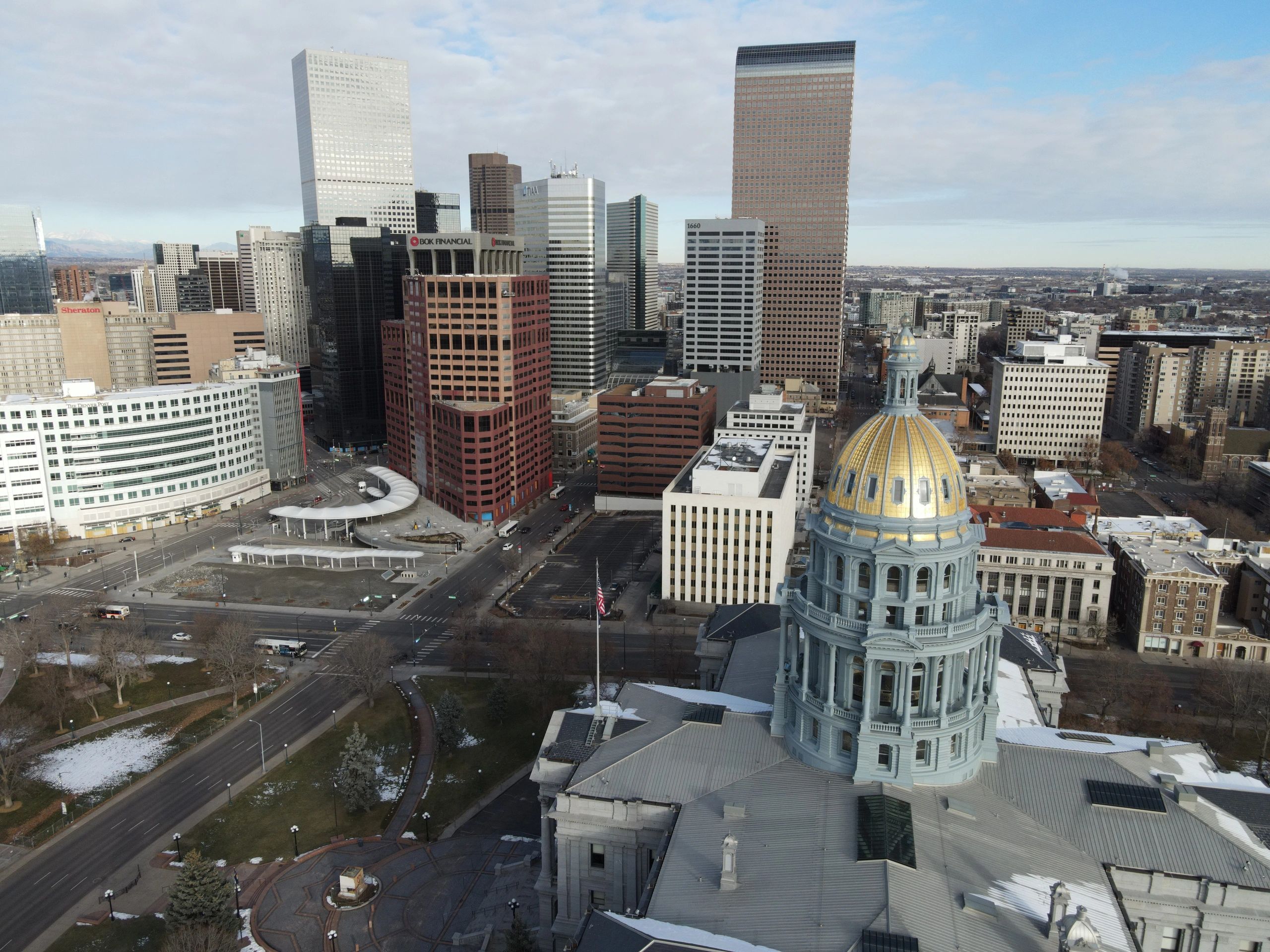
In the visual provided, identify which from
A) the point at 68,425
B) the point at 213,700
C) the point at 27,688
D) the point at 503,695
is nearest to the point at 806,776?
the point at 503,695

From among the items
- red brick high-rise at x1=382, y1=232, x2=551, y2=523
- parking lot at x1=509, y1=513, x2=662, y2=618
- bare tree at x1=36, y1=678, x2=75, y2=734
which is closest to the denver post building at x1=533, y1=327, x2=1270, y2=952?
parking lot at x1=509, y1=513, x2=662, y2=618

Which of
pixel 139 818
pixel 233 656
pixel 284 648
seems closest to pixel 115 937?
pixel 139 818

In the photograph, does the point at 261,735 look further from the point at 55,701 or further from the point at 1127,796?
the point at 1127,796

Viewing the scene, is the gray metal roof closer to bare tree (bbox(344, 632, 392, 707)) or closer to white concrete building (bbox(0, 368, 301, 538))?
bare tree (bbox(344, 632, 392, 707))

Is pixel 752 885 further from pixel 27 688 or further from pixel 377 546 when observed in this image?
pixel 377 546

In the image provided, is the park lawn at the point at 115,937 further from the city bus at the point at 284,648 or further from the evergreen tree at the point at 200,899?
the city bus at the point at 284,648

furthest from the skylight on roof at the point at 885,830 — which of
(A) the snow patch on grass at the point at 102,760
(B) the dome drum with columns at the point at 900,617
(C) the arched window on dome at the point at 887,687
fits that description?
(A) the snow patch on grass at the point at 102,760
